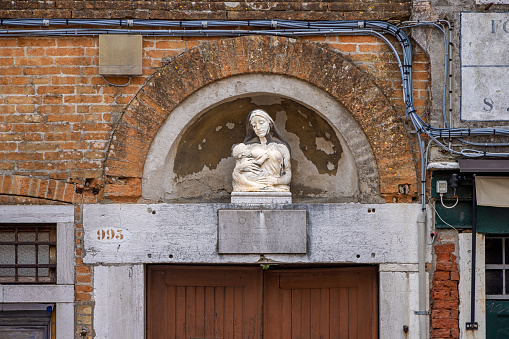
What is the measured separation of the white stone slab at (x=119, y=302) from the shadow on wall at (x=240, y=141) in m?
0.85

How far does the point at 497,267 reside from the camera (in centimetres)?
529

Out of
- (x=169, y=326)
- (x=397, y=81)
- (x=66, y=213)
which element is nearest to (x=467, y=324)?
(x=397, y=81)

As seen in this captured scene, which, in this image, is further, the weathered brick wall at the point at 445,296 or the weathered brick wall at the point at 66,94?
the weathered brick wall at the point at 66,94

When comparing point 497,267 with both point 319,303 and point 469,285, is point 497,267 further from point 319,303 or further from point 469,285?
point 319,303

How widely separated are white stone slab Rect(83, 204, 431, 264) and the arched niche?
0.24m

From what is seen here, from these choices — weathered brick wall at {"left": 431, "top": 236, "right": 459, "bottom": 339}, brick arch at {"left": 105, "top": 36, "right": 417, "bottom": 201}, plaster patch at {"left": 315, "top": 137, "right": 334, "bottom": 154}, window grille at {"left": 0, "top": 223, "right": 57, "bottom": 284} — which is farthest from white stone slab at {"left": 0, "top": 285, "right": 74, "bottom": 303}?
weathered brick wall at {"left": 431, "top": 236, "right": 459, "bottom": 339}

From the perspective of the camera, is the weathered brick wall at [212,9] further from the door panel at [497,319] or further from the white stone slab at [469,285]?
the door panel at [497,319]

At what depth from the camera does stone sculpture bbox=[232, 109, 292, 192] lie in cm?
528

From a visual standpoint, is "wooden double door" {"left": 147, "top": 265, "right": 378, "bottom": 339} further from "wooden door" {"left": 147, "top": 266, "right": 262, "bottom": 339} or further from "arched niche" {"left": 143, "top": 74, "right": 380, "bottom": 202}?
"arched niche" {"left": 143, "top": 74, "right": 380, "bottom": 202}

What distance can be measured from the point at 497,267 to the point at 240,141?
9.07ft

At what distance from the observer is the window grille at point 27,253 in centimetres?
527

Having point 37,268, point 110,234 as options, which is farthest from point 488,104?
point 37,268

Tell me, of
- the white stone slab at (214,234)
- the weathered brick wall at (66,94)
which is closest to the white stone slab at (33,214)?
the white stone slab at (214,234)

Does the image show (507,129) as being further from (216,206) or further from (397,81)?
(216,206)
